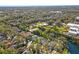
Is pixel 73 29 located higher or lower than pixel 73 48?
higher

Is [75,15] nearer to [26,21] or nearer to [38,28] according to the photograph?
[38,28]

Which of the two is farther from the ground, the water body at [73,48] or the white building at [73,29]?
the white building at [73,29]

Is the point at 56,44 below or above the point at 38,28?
below

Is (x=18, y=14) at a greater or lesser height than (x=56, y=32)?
greater

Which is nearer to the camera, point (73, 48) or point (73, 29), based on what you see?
point (73, 48)

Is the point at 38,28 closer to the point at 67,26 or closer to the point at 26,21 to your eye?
the point at 26,21

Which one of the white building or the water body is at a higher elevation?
the white building
